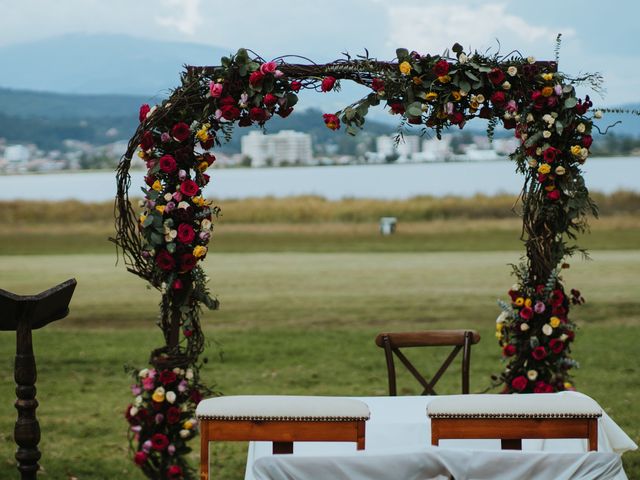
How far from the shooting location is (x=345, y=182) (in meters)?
27.7

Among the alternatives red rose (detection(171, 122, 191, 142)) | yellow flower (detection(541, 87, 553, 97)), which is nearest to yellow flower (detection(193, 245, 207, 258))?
red rose (detection(171, 122, 191, 142))

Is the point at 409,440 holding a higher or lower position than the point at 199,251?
lower

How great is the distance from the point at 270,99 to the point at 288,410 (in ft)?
6.10

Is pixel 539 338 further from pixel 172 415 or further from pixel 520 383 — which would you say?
pixel 172 415

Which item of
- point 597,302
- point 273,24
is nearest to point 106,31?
point 273,24

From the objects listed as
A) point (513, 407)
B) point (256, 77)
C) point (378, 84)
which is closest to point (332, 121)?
point (378, 84)

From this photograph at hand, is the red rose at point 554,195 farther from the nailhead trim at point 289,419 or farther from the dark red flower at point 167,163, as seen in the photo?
the nailhead trim at point 289,419

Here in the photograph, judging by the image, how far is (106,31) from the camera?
143 feet

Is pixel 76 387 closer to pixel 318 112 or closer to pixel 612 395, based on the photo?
pixel 612 395

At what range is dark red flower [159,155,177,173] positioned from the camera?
495 centimetres

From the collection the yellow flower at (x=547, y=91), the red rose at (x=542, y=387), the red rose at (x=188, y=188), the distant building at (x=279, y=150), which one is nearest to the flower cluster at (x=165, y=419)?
the red rose at (x=188, y=188)

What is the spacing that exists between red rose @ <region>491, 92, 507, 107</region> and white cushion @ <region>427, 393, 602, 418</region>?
181cm

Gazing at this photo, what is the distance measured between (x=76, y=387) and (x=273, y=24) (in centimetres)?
2694

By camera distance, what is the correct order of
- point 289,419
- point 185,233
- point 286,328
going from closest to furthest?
point 289,419
point 185,233
point 286,328
